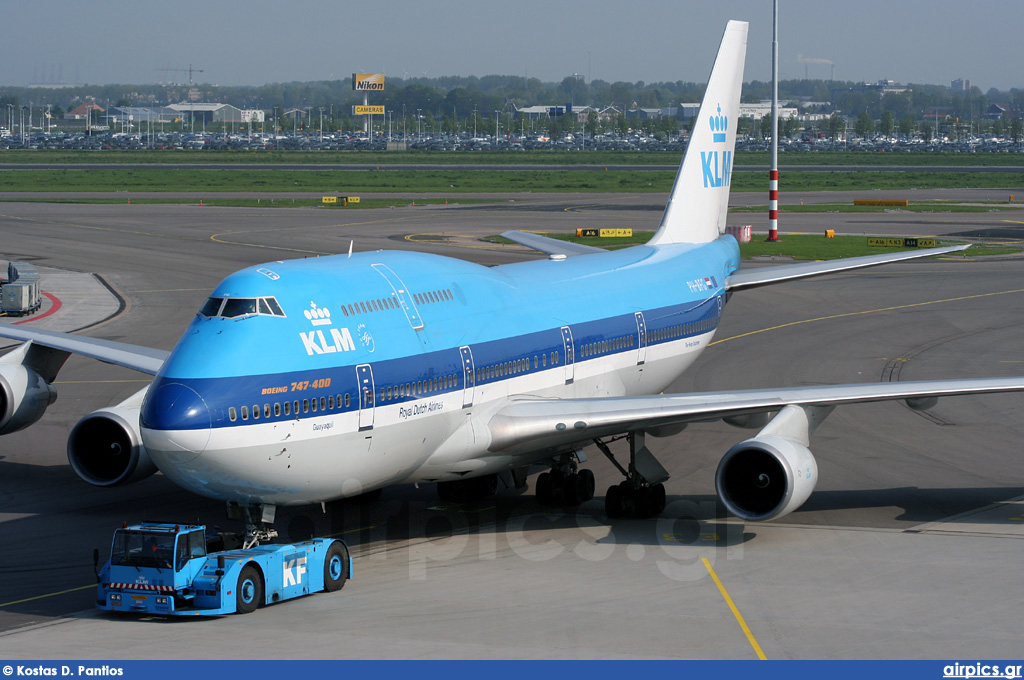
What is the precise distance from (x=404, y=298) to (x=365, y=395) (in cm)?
269

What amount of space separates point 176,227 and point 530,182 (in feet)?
207

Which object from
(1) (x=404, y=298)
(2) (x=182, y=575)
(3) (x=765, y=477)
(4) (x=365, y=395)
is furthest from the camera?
(3) (x=765, y=477)

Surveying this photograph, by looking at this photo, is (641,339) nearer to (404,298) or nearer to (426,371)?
(404,298)

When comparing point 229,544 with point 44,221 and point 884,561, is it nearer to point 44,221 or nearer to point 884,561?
point 884,561

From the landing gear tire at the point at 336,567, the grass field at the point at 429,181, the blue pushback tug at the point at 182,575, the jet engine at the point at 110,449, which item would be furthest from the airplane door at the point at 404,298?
the grass field at the point at 429,181

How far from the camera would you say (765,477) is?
80.1 ft

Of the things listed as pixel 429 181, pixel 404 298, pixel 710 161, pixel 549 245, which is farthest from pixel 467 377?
pixel 429 181

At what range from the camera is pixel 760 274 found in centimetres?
3547

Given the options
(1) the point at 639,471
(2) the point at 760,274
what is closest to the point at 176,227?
(2) the point at 760,274

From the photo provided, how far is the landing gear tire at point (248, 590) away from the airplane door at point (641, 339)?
13.3m

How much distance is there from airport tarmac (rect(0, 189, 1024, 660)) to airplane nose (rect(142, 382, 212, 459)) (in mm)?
3028

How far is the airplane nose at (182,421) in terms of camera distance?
1972cm

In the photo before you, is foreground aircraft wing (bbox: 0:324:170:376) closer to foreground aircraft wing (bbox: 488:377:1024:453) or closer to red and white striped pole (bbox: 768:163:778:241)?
foreground aircraft wing (bbox: 488:377:1024:453)

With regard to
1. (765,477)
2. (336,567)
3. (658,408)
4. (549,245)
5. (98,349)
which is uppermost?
(549,245)
